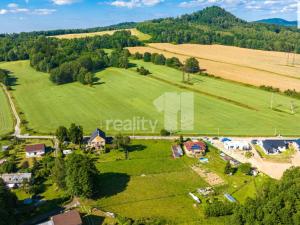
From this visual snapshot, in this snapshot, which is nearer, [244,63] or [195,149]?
[195,149]

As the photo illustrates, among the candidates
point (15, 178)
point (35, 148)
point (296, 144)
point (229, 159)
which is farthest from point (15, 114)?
point (296, 144)

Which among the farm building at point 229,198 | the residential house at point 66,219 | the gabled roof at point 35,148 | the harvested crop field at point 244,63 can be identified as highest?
the harvested crop field at point 244,63

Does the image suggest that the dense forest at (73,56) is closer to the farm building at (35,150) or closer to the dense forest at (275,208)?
the farm building at (35,150)

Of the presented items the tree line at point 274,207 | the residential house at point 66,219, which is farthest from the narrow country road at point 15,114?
the tree line at point 274,207

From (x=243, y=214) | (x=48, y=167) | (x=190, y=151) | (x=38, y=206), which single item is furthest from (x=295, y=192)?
(x=48, y=167)

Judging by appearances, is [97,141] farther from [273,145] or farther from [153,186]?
[273,145]

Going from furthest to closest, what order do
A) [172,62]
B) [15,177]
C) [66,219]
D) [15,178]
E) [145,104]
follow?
[172,62]
[145,104]
[15,177]
[15,178]
[66,219]
